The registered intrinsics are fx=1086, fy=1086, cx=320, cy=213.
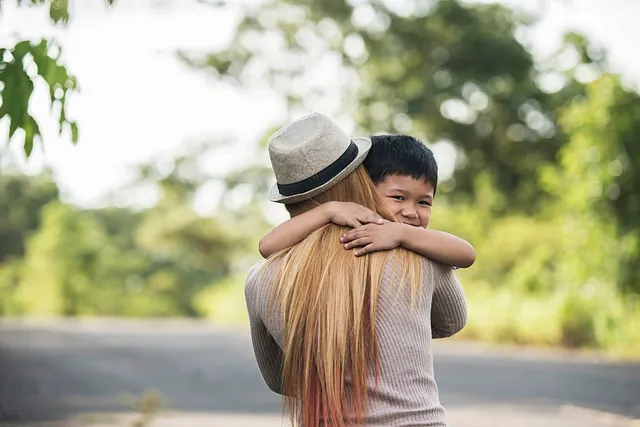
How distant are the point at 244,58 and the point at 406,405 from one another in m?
24.8

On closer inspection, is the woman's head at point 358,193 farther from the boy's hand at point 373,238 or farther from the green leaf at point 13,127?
the green leaf at point 13,127

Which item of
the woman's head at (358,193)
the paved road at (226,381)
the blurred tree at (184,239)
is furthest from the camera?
the blurred tree at (184,239)

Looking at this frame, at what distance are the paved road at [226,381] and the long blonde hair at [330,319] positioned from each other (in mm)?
6374

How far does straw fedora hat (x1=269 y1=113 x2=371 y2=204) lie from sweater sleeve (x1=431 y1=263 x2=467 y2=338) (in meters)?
0.29

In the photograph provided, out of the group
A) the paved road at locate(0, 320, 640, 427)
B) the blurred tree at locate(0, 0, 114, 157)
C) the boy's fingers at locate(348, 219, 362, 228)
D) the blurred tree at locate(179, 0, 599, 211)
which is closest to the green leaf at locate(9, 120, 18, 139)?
the blurred tree at locate(0, 0, 114, 157)

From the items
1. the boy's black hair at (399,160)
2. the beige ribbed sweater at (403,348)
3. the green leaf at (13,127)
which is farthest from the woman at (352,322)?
the green leaf at (13,127)

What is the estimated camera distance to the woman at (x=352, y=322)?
2.08 metres

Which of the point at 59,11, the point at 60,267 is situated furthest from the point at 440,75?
the point at 59,11

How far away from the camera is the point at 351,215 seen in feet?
7.18

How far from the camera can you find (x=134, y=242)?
132 feet

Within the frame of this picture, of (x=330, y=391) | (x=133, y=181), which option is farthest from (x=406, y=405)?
(x=133, y=181)

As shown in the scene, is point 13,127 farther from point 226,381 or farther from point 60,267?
point 60,267

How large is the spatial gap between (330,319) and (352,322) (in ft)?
0.14

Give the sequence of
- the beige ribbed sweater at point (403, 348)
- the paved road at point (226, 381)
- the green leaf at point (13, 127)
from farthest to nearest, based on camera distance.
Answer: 1. the paved road at point (226, 381)
2. the green leaf at point (13, 127)
3. the beige ribbed sweater at point (403, 348)
